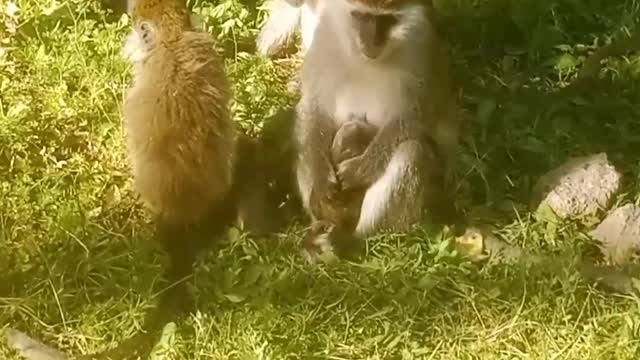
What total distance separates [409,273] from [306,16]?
115cm

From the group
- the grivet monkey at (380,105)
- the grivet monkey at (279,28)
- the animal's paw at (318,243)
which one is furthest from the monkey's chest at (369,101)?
the grivet monkey at (279,28)

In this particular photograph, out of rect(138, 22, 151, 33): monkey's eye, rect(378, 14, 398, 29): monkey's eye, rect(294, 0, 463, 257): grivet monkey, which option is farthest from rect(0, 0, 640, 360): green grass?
rect(378, 14, 398, 29): monkey's eye

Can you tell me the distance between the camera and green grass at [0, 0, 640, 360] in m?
4.09

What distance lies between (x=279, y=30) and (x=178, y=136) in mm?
1285

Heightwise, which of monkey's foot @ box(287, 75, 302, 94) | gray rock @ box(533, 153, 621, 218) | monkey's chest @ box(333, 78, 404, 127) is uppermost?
monkey's chest @ box(333, 78, 404, 127)

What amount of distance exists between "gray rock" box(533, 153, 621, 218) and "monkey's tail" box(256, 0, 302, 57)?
1.27 m

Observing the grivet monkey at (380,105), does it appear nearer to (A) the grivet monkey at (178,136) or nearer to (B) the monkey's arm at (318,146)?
(B) the monkey's arm at (318,146)

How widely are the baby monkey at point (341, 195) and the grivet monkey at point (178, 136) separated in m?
0.29

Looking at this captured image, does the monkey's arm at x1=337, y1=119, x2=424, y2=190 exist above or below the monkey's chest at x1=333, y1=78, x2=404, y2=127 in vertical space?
below

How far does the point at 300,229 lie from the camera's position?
4594mm

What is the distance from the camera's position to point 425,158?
449 cm

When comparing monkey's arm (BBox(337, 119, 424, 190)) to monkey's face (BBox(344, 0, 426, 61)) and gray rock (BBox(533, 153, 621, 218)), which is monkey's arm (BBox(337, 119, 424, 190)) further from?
gray rock (BBox(533, 153, 621, 218))

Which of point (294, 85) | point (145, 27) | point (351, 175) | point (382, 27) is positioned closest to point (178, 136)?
point (145, 27)

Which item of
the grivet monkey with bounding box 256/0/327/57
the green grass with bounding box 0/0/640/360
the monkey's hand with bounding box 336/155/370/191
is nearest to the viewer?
the green grass with bounding box 0/0/640/360
